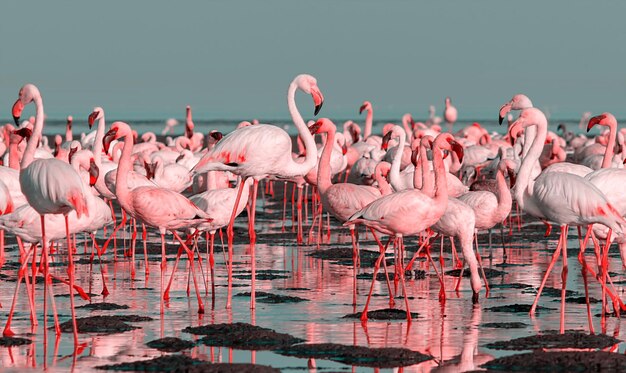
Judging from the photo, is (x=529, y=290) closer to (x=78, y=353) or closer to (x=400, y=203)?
(x=400, y=203)

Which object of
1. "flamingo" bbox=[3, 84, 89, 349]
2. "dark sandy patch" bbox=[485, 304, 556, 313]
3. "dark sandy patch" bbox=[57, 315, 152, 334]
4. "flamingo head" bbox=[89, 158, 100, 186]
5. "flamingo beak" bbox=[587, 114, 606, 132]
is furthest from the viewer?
"flamingo beak" bbox=[587, 114, 606, 132]

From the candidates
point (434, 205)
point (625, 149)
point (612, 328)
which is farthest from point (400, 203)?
point (625, 149)

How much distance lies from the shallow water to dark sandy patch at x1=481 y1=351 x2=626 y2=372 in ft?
0.91

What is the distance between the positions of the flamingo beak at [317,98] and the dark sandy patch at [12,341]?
4.19 meters

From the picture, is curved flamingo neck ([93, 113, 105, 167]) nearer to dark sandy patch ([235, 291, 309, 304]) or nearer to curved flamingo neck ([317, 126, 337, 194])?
curved flamingo neck ([317, 126, 337, 194])

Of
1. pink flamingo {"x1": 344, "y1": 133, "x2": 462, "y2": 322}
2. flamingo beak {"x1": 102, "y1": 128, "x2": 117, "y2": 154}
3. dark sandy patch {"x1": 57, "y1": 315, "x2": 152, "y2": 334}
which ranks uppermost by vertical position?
flamingo beak {"x1": 102, "y1": 128, "x2": 117, "y2": 154}

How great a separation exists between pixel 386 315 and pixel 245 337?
1867 millimetres

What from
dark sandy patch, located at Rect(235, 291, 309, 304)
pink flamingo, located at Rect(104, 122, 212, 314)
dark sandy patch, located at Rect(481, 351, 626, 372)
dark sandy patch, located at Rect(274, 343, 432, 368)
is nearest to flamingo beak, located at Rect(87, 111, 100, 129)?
pink flamingo, located at Rect(104, 122, 212, 314)

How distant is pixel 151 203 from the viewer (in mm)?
11188

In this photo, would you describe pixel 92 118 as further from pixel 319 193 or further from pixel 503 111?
pixel 503 111

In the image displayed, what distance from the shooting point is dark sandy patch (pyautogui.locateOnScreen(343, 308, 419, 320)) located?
1048 cm

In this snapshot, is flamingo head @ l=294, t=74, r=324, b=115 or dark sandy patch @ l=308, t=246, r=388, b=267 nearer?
flamingo head @ l=294, t=74, r=324, b=115

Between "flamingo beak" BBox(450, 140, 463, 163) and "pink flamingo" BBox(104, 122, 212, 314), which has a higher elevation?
"flamingo beak" BBox(450, 140, 463, 163)

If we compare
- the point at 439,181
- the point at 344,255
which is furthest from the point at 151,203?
the point at 344,255
